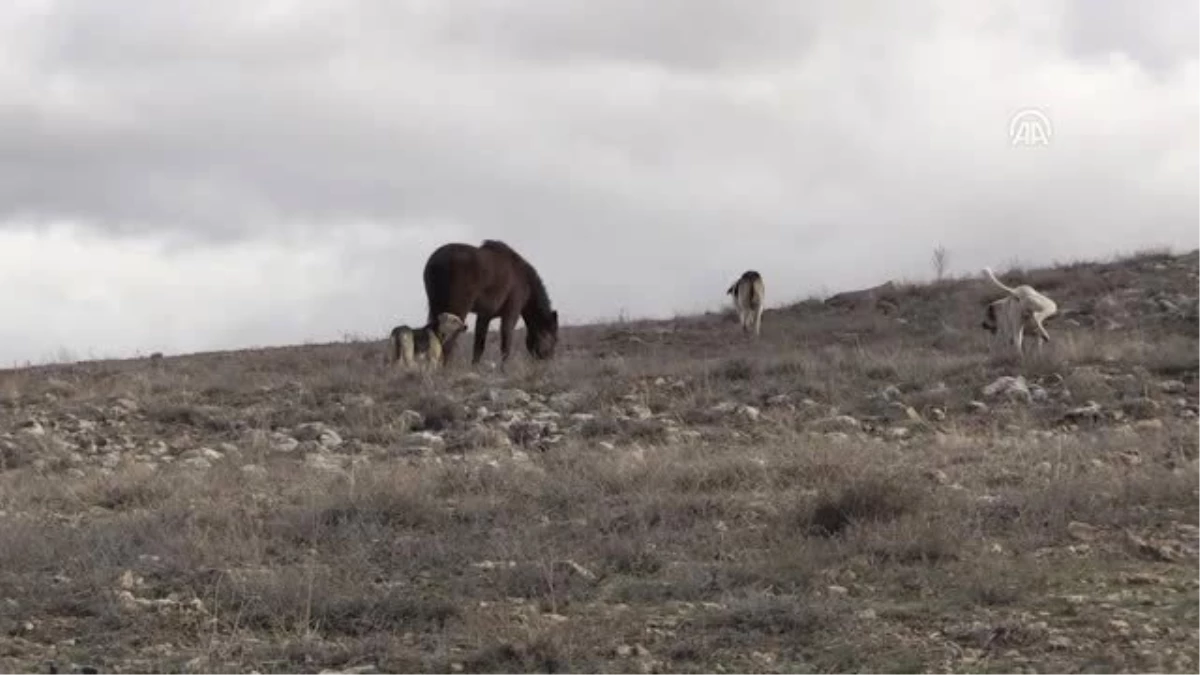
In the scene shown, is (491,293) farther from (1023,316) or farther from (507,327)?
(1023,316)

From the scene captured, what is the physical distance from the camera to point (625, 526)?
8016 millimetres

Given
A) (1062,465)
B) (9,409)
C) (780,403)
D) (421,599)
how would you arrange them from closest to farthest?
(421,599) → (1062,465) → (780,403) → (9,409)

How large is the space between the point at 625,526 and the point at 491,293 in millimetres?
13662

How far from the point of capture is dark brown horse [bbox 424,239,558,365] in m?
20.7

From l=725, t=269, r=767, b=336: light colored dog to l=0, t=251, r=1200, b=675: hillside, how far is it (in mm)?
9418

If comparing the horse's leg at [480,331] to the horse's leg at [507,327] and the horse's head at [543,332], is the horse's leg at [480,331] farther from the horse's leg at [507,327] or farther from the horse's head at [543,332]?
the horse's head at [543,332]

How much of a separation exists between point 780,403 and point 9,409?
26.8ft

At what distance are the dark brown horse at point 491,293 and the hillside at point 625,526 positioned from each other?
501 centimetres

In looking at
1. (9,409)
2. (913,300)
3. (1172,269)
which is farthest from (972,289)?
(9,409)

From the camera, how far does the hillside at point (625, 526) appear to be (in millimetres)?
5883

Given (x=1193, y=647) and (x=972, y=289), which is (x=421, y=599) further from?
(x=972, y=289)

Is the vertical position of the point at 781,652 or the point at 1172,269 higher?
the point at 1172,269

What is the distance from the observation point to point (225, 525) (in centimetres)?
820

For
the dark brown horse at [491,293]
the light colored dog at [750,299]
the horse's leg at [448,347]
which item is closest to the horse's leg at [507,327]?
the dark brown horse at [491,293]
